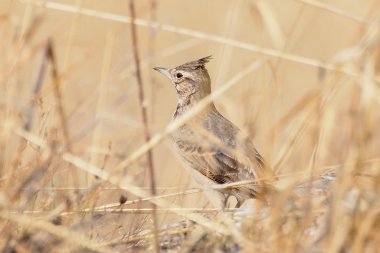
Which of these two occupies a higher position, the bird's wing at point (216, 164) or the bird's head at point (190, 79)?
the bird's head at point (190, 79)

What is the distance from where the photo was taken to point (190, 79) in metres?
7.32

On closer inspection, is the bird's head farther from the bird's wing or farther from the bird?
the bird's wing

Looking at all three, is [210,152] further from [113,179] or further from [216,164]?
[113,179]

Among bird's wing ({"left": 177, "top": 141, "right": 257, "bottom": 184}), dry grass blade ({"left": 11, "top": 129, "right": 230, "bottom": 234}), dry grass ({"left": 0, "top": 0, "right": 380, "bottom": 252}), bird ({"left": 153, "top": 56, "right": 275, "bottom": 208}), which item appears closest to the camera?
dry grass ({"left": 0, "top": 0, "right": 380, "bottom": 252})

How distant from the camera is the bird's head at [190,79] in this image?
7094mm

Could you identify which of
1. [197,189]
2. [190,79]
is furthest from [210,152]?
[197,189]

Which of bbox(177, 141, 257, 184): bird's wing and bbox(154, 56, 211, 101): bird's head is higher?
bbox(154, 56, 211, 101): bird's head

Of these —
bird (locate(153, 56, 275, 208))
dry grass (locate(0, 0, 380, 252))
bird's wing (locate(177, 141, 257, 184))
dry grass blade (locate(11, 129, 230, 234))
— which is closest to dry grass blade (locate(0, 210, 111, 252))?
dry grass (locate(0, 0, 380, 252))

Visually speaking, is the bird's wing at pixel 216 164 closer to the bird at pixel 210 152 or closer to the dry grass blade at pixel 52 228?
the bird at pixel 210 152

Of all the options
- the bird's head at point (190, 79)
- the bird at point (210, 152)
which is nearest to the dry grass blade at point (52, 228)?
the bird at point (210, 152)

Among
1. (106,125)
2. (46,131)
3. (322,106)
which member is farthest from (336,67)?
(106,125)

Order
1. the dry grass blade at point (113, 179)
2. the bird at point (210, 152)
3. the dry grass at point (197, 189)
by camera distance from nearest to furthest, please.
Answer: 1. the dry grass at point (197, 189)
2. the dry grass blade at point (113, 179)
3. the bird at point (210, 152)

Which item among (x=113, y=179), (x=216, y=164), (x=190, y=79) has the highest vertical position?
(x=190, y=79)

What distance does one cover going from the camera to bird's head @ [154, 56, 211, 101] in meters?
7.09
